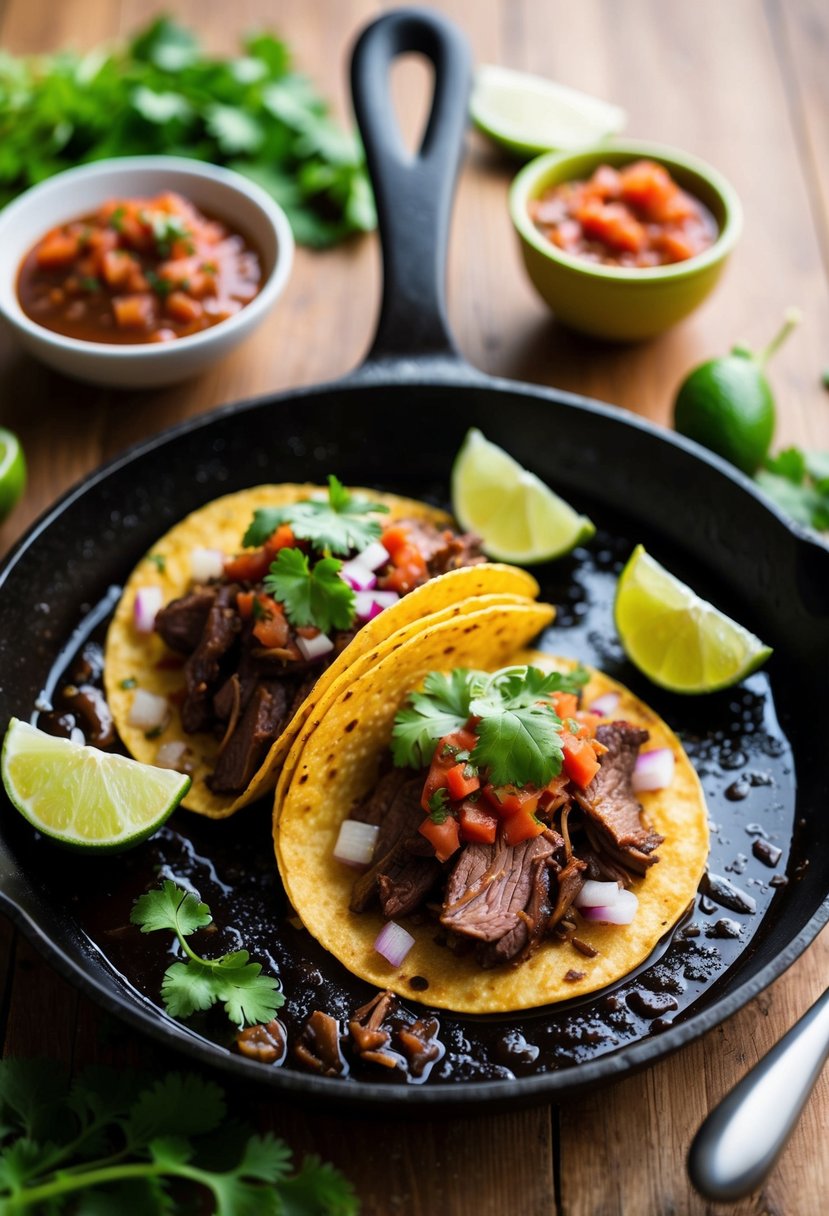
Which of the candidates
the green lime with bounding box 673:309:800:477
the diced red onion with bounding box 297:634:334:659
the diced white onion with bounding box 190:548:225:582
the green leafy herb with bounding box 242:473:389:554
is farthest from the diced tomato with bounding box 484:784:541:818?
the green lime with bounding box 673:309:800:477

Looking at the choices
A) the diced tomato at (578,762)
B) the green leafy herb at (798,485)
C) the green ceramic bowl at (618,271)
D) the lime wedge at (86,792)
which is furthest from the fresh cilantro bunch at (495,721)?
the green ceramic bowl at (618,271)

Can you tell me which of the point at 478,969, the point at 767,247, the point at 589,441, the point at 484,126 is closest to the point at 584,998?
the point at 478,969

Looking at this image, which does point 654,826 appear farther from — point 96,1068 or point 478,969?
point 96,1068

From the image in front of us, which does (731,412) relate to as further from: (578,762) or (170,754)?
(170,754)

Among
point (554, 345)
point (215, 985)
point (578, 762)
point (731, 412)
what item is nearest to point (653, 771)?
point (578, 762)

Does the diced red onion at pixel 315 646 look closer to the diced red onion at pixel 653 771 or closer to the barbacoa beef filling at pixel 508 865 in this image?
the barbacoa beef filling at pixel 508 865

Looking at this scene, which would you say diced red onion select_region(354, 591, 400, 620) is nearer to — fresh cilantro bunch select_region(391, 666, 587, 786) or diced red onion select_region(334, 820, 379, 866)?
fresh cilantro bunch select_region(391, 666, 587, 786)
